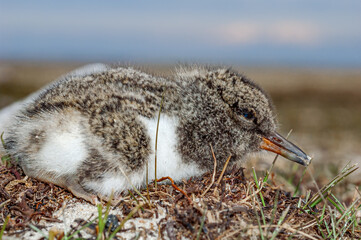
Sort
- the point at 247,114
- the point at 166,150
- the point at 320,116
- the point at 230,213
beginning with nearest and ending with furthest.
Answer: the point at 230,213, the point at 166,150, the point at 247,114, the point at 320,116

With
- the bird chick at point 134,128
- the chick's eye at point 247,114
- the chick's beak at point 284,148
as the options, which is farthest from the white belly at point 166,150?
the chick's beak at point 284,148

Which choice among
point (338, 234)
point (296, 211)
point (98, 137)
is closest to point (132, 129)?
point (98, 137)

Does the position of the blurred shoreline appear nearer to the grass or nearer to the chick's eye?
the chick's eye

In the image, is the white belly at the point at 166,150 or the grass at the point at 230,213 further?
the white belly at the point at 166,150

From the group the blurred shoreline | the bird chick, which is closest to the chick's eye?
the bird chick

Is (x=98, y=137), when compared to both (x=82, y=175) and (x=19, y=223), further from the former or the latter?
(x=19, y=223)

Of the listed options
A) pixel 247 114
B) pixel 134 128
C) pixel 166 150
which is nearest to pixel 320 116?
pixel 247 114

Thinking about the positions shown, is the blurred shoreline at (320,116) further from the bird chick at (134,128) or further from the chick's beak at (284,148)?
the bird chick at (134,128)

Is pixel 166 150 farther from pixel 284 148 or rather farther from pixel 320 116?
pixel 320 116
